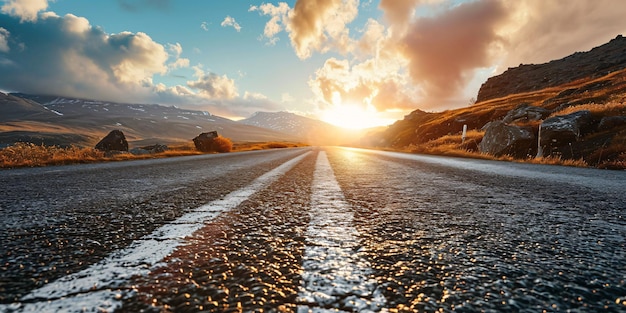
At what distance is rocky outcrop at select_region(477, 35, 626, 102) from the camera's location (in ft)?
195

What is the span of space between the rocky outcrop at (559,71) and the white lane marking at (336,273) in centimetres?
7264

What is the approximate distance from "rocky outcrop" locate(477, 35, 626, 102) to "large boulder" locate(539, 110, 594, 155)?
187 ft

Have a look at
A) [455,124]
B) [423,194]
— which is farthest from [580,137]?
[455,124]

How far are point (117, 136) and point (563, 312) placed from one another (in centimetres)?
3243

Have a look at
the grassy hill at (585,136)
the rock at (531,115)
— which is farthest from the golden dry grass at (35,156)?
the rock at (531,115)

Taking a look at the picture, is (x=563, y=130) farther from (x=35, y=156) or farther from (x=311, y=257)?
(x=35, y=156)

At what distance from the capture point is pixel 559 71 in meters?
68.1

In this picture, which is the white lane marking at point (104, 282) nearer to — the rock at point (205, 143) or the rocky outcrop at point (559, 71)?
the rock at point (205, 143)

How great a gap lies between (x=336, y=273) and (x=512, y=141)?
49.7ft

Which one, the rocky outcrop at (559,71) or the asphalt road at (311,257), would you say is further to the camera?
the rocky outcrop at (559,71)

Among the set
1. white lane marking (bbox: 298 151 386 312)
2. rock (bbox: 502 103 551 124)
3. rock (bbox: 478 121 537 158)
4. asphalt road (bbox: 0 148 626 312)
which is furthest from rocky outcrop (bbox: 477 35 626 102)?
white lane marking (bbox: 298 151 386 312)

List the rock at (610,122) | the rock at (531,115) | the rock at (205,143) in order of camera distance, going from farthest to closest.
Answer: the rock at (205,143) → the rock at (531,115) → the rock at (610,122)

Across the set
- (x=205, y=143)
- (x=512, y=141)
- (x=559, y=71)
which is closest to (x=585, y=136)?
(x=512, y=141)

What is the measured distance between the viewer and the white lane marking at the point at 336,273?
857 mm
